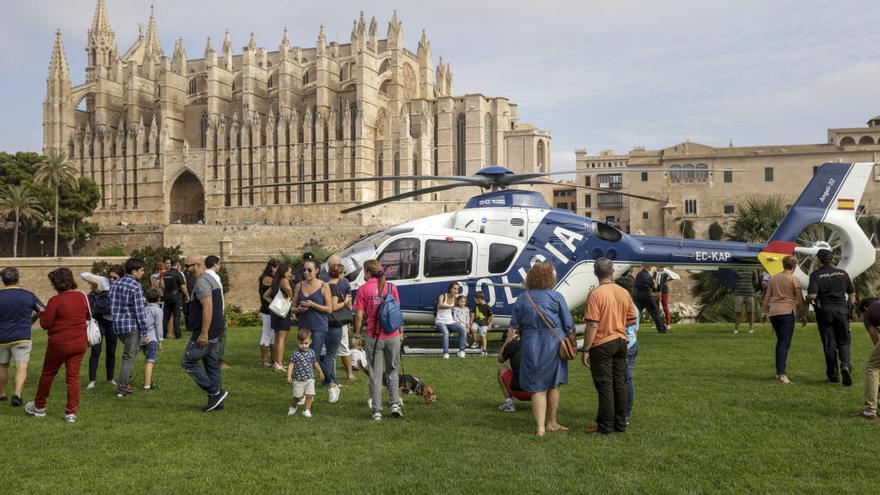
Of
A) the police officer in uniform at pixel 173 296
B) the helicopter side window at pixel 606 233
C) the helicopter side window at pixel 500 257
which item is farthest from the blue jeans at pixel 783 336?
the police officer in uniform at pixel 173 296

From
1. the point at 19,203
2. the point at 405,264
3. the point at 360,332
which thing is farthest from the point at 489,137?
the point at 360,332

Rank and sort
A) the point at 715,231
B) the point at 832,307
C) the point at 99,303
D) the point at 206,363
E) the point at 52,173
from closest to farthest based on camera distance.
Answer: the point at 206,363, the point at 832,307, the point at 99,303, the point at 715,231, the point at 52,173

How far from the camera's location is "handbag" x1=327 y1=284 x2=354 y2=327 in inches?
304

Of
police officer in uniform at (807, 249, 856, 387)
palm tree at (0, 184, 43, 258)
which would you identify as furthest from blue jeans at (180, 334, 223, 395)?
palm tree at (0, 184, 43, 258)

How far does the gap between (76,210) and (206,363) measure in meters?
48.3

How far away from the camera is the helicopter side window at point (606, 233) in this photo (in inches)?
462

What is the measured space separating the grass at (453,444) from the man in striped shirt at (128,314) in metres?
0.37

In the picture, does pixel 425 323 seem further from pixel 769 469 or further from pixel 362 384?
pixel 769 469

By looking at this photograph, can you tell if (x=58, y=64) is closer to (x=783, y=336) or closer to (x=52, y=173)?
(x=52, y=173)

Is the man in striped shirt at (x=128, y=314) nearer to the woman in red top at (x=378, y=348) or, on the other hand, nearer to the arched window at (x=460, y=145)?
the woman in red top at (x=378, y=348)

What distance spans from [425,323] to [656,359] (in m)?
3.47

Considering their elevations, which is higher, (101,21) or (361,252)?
(101,21)

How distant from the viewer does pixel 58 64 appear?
61562mm

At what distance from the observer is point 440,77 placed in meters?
60.6
